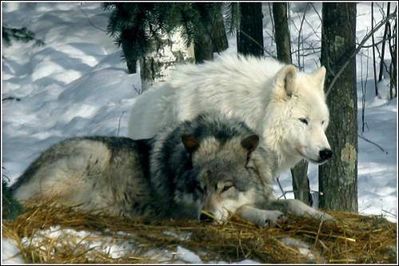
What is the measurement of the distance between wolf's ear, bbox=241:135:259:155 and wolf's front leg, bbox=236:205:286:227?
53 centimetres

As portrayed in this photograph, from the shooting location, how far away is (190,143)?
6422 mm

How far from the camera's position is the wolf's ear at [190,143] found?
6.42 meters

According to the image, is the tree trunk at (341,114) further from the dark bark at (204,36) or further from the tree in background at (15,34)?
the tree in background at (15,34)

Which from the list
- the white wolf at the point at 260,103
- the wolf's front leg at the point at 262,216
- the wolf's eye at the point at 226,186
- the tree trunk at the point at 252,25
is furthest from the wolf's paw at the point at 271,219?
the tree trunk at the point at 252,25

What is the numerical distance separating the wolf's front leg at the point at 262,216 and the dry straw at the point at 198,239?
6cm

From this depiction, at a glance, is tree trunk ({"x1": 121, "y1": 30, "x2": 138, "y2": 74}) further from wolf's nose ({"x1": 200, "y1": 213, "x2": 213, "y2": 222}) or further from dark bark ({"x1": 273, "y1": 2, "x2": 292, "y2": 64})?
wolf's nose ({"x1": 200, "y1": 213, "x2": 213, "y2": 222})

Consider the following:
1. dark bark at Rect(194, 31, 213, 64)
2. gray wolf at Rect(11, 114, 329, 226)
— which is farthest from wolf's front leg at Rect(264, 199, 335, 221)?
dark bark at Rect(194, 31, 213, 64)

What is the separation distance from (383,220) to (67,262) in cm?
270

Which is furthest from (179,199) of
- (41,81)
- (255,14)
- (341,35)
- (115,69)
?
(41,81)

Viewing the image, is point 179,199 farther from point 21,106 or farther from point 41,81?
point 41,81

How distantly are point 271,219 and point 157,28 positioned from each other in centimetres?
400

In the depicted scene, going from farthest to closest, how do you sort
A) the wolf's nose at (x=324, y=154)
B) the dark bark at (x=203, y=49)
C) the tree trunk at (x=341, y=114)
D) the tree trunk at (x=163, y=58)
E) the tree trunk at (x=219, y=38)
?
the tree trunk at (x=219, y=38)
the dark bark at (x=203, y=49)
the tree trunk at (x=341, y=114)
the tree trunk at (x=163, y=58)
the wolf's nose at (x=324, y=154)

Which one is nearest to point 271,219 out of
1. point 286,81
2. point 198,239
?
point 198,239

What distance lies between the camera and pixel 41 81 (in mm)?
19938
